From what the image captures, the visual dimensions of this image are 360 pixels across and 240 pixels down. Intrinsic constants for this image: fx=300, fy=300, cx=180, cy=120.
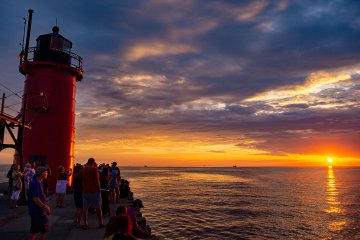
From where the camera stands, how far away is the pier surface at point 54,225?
8.40 metres

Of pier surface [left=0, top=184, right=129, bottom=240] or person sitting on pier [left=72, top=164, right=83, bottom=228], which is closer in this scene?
pier surface [left=0, top=184, right=129, bottom=240]

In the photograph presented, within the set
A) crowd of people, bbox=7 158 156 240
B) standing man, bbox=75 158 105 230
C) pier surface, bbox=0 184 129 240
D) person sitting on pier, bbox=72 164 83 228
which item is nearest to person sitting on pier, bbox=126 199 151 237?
crowd of people, bbox=7 158 156 240

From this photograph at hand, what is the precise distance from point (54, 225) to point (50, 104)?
34.4ft

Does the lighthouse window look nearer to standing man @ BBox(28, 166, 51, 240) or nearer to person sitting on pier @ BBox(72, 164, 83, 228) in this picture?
person sitting on pier @ BBox(72, 164, 83, 228)

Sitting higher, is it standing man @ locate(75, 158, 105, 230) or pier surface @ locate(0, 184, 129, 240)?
standing man @ locate(75, 158, 105, 230)

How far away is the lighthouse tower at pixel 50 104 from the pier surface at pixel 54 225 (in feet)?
16.9

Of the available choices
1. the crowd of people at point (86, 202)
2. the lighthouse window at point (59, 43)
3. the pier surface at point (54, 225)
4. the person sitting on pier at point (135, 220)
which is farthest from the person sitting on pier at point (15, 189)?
the lighthouse window at point (59, 43)

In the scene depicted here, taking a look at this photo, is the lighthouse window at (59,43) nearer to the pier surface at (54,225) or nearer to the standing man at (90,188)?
the pier surface at (54,225)

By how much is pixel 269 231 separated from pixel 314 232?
2654mm

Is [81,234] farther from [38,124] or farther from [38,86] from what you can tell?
[38,86]

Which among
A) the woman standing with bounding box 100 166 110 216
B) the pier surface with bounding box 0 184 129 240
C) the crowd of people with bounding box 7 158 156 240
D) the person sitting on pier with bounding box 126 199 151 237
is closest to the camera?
the crowd of people with bounding box 7 158 156 240

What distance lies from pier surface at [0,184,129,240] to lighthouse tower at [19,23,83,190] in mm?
5139

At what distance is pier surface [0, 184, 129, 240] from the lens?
840cm

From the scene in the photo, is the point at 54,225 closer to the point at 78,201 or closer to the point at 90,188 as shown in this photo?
the point at 78,201
